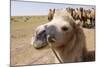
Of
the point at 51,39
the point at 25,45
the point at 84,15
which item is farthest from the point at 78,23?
the point at 25,45

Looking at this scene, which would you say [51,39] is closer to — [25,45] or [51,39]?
[51,39]

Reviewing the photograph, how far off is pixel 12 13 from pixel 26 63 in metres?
0.62

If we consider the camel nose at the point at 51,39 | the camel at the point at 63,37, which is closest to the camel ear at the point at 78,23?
the camel at the point at 63,37

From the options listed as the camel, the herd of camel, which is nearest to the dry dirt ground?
the camel

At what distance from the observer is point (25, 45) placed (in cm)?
247

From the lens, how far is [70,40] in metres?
2.72

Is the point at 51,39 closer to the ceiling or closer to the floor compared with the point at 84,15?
closer to the floor

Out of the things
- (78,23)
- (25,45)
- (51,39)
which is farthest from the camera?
(78,23)

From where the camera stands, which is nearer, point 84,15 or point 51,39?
point 51,39

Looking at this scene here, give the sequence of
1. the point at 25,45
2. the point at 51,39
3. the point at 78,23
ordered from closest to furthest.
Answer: the point at 25,45 < the point at 51,39 < the point at 78,23

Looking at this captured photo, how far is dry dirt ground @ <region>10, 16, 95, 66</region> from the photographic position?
2414 mm

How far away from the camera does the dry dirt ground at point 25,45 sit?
2.41 meters
